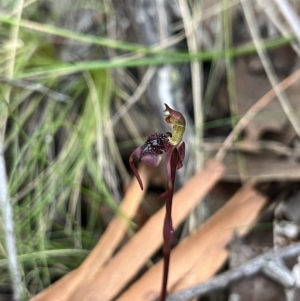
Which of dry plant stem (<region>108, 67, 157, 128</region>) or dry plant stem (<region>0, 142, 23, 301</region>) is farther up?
dry plant stem (<region>108, 67, 157, 128</region>)

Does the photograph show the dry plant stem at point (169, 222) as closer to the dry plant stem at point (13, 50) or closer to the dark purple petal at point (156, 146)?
the dark purple petal at point (156, 146)

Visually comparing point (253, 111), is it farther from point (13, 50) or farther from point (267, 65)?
point (13, 50)

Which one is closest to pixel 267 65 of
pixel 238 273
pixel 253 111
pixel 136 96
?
pixel 253 111

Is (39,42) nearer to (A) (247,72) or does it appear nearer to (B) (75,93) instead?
(B) (75,93)

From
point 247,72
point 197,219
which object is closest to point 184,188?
point 197,219

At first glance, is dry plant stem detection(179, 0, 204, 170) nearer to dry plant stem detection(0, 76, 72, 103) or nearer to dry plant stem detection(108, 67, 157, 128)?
dry plant stem detection(108, 67, 157, 128)

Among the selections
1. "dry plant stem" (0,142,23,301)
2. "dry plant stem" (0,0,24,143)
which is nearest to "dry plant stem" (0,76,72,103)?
"dry plant stem" (0,0,24,143)
